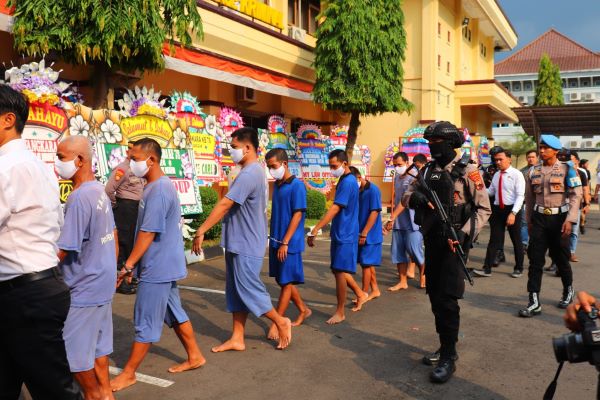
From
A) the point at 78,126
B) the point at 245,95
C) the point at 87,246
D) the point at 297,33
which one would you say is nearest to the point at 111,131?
the point at 78,126

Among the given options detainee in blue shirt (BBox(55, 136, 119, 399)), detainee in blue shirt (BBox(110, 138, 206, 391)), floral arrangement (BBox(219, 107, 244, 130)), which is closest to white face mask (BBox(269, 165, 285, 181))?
detainee in blue shirt (BBox(110, 138, 206, 391))

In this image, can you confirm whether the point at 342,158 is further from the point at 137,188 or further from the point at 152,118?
the point at 152,118

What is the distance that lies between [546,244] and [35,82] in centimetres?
638

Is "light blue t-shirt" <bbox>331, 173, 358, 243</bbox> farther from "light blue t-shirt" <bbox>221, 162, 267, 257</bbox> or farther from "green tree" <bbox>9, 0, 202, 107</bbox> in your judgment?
"green tree" <bbox>9, 0, 202, 107</bbox>

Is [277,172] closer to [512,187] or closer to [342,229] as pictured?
[342,229]

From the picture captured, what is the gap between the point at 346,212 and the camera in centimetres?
621

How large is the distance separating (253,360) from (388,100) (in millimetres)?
12009

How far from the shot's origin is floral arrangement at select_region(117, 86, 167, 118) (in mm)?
8414

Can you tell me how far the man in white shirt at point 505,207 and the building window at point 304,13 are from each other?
35.4 ft

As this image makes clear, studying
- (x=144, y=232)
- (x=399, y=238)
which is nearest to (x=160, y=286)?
(x=144, y=232)

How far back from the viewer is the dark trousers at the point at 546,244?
6.16 m

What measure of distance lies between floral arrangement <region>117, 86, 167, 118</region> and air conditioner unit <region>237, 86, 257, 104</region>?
21.1 ft

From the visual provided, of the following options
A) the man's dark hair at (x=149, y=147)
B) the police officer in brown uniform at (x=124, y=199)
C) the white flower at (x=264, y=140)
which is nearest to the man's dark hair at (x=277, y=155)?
the man's dark hair at (x=149, y=147)

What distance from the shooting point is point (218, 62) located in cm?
1223
